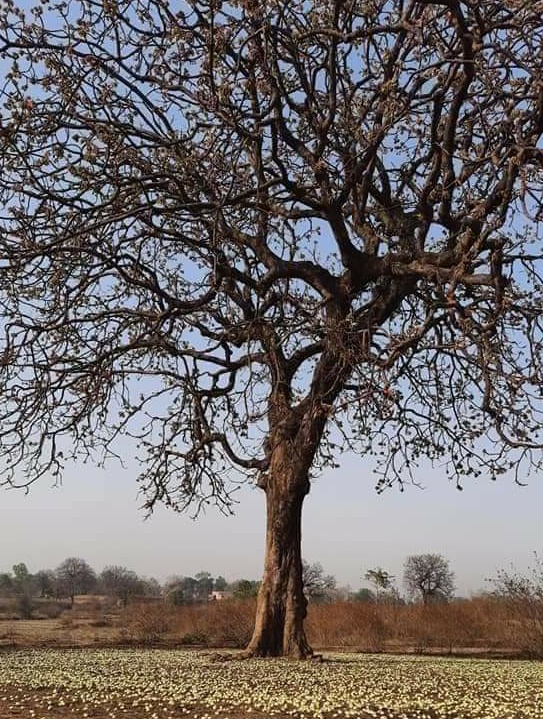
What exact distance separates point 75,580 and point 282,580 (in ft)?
199

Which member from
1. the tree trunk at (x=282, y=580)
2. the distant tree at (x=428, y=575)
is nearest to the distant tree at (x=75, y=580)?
the distant tree at (x=428, y=575)

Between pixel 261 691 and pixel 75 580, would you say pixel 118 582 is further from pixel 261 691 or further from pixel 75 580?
pixel 261 691

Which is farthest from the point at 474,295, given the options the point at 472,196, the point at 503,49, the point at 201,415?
the point at 201,415

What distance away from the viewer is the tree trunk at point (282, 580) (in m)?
11.5

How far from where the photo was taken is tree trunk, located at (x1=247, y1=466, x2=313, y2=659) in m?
11.5

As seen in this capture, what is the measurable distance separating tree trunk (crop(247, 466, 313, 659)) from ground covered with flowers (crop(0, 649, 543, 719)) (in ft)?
5.27

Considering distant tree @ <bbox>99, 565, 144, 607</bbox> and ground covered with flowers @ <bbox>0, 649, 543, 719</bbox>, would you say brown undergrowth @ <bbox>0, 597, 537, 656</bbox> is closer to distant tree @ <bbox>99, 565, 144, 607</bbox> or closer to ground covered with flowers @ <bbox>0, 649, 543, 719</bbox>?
ground covered with flowers @ <bbox>0, 649, 543, 719</bbox>

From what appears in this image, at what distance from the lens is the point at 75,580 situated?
67.6 m

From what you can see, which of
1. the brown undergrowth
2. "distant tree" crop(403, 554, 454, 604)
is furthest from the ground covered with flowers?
"distant tree" crop(403, 554, 454, 604)

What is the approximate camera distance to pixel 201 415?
537 inches

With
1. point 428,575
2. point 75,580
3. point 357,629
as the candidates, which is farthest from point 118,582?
point 357,629

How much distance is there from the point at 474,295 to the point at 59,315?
6.02m

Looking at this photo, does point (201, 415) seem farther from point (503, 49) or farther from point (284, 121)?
point (503, 49)

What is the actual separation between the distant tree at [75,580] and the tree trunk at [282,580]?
52.0 m
